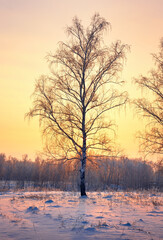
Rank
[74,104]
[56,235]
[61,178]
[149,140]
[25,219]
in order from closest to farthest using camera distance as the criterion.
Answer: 1. [56,235]
2. [25,219]
3. [149,140]
4. [74,104]
5. [61,178]

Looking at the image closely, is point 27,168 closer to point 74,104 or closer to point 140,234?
point 74,104

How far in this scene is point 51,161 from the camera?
44.0 feet

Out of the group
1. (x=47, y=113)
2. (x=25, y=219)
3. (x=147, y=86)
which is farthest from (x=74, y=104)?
(x=25, y=219)

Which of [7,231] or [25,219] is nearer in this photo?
[7,231]

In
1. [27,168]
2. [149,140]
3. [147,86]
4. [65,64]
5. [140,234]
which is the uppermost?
[65,64]

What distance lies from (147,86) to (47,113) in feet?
18.6

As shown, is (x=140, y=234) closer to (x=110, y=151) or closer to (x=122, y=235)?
(x=122, y=235)

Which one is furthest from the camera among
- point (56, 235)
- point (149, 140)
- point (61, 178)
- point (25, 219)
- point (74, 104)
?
point (61, 178)

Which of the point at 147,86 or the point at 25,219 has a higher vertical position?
the point at 147,86

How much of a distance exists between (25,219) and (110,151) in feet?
24.5

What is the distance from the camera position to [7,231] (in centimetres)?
534

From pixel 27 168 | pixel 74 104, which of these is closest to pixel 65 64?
pixel 74 104

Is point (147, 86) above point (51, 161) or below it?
above

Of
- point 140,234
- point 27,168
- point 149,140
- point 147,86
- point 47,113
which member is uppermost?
point 147,86
